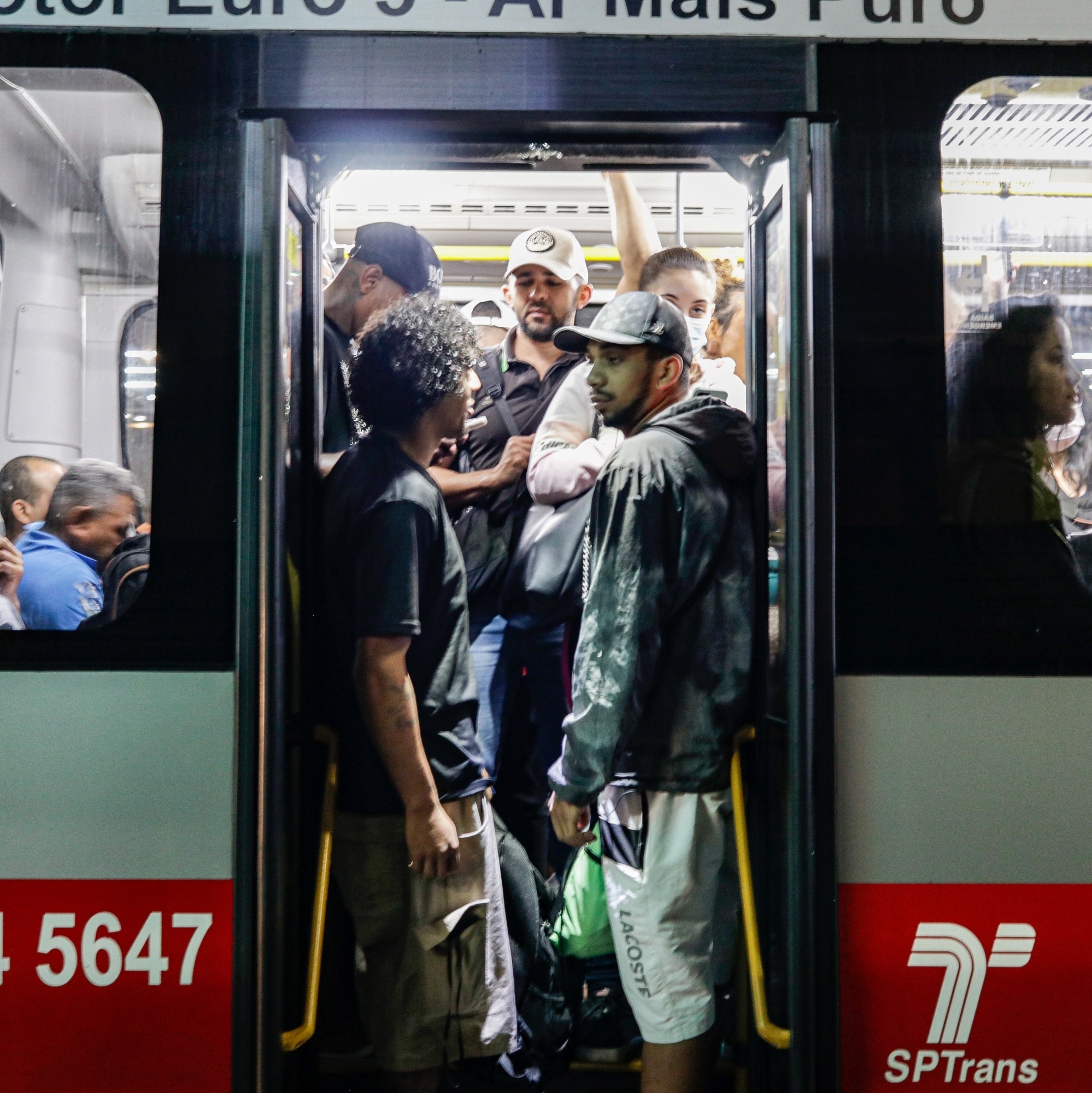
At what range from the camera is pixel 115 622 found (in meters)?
1.94

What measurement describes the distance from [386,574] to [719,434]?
31.8 inches

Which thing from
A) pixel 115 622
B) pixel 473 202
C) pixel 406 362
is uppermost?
pixel 473 202

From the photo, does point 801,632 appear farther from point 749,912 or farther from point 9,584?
point 9,584

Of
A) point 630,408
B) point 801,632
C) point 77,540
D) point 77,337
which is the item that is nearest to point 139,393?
point 77,337

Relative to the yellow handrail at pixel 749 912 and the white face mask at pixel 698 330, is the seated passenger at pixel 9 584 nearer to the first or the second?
the yellow handrail at pixel 749 912

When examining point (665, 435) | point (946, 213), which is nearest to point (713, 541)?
point (665, 435)

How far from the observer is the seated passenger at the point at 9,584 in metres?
1.94

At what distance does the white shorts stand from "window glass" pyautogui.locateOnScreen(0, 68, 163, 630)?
1.20 m

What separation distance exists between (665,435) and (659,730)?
2.19ft

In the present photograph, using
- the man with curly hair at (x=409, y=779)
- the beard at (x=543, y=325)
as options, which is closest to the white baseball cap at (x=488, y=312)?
the beard at (x=543, y=325)

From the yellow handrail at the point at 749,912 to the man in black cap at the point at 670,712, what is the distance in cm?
5

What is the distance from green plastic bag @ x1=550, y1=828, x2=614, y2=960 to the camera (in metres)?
2.56

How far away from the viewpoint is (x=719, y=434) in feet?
7.70

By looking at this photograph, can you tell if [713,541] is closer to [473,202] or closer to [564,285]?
[564,285]
